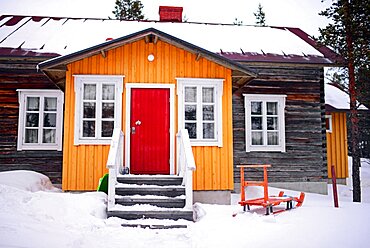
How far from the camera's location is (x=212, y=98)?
31.2ft

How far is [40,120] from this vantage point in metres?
11.6

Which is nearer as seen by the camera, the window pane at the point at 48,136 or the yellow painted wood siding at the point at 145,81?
the yellow painted wood siding at the point at 145,81

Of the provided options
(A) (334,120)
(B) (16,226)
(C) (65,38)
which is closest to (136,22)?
(C) (65,38)

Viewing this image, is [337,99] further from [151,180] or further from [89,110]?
[89,110]

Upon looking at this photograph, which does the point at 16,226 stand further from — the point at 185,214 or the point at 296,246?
the point at 296,246

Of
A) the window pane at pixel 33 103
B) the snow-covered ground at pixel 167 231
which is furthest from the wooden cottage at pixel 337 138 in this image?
the window pane at pixel 33 103

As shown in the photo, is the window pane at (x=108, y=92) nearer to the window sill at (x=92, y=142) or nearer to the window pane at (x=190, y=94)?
the window sill at (x=92, y=142)

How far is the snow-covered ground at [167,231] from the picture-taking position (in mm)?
5285

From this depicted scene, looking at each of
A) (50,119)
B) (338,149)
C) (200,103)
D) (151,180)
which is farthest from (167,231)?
(338,149)

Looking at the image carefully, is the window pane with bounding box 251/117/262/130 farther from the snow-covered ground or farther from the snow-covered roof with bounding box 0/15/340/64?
the snow-covered ground

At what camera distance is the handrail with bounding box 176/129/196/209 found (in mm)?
7387

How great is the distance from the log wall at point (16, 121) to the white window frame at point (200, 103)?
4.72m

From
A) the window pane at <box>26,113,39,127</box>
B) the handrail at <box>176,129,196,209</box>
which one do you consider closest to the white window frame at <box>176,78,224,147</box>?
the handrail at <box>176,129,196,209</box>

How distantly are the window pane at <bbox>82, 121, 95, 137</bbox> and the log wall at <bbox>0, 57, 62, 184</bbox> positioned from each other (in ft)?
10.2
